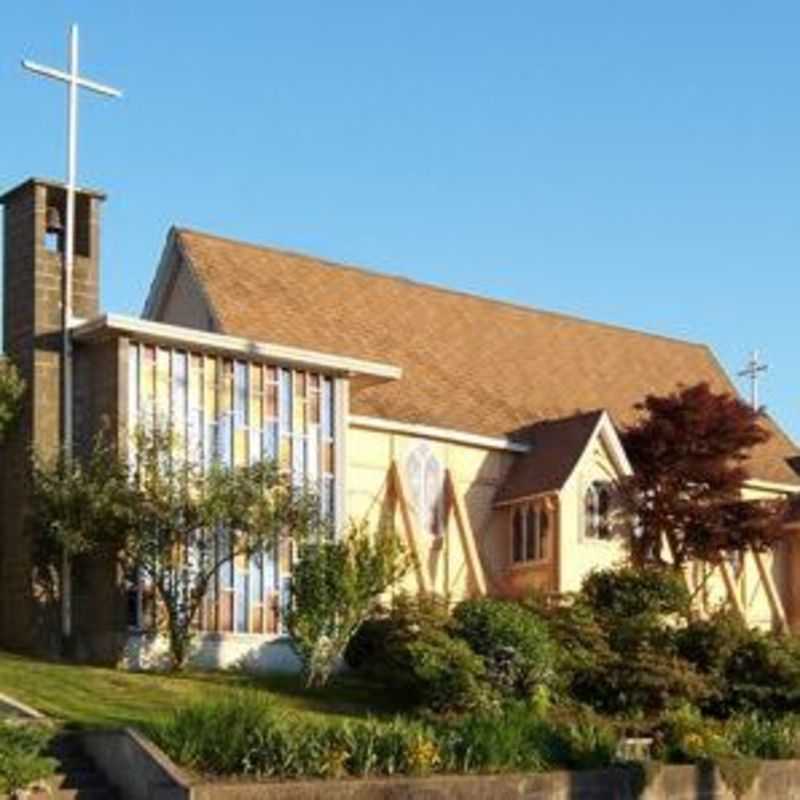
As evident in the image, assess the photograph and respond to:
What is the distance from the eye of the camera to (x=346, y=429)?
32750 millimetres

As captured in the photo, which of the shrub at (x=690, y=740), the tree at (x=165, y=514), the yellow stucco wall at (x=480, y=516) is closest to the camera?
the shrub at (x=690, y=740)

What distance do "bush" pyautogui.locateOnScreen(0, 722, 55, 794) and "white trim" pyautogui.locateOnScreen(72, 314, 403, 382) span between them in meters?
10.9

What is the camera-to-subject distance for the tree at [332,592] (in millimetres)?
27766

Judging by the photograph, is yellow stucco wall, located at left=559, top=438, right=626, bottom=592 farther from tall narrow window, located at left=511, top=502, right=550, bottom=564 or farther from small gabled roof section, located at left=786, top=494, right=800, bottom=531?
small gabled roof section, located at left=786, top=494, right=800, bottom=531

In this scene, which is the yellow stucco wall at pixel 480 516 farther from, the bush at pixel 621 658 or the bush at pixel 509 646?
the bush at pixel 509 646

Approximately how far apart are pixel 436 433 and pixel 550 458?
2491 millimetres

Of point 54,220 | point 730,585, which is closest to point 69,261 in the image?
point 54,220

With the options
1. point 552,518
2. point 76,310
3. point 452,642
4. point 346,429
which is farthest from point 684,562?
point 76,310

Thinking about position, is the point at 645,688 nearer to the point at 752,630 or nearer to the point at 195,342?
the point at 752,630

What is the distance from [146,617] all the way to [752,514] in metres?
14.2

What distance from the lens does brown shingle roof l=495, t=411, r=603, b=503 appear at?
35.6m

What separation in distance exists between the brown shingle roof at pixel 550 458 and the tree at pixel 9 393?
427 inches

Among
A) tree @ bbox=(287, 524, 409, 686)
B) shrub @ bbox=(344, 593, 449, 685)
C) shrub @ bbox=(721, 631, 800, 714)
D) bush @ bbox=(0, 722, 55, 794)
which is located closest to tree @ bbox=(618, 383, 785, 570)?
shrub @ bbox=(721, 631, 800, 714)

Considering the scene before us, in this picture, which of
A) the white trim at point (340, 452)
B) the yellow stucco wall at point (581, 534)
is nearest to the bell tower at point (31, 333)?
the white trim at point (340, 452)
